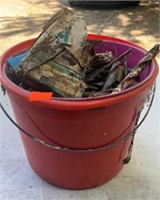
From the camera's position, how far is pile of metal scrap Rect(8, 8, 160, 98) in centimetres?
100

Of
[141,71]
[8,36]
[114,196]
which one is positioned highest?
[141,71]

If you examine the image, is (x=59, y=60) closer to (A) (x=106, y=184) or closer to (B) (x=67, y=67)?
(B) (x=67, y=67)

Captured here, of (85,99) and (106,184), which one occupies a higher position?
(85,99)

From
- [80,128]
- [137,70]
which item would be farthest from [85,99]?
[137,70]

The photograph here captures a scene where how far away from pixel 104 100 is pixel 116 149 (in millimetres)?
271

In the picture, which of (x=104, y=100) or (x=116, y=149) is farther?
(x=116, y=149)

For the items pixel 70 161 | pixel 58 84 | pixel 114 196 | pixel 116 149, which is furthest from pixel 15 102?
pixel 114 196

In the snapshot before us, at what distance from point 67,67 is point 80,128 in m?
0.19

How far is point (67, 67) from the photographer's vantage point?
3.38 ft

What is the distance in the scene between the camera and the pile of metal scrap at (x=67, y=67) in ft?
3.27

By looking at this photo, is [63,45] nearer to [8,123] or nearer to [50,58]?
[50,58]

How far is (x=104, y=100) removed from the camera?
90 cm

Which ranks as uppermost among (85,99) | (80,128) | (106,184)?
(85,99)

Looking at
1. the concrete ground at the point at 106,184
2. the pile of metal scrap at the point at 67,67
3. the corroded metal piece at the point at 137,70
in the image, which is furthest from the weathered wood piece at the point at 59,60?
the concrete ground at the point at 106,184
